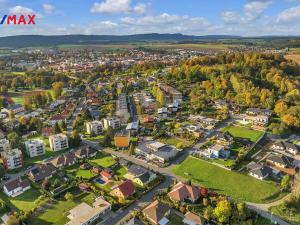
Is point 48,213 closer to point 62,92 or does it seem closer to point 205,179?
point 205,179

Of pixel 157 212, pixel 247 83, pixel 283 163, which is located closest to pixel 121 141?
pixel 157 212

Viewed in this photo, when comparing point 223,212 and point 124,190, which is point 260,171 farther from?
point 124,190

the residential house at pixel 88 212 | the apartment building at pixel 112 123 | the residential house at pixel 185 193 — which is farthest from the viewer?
the apartment building at pixel 112 123

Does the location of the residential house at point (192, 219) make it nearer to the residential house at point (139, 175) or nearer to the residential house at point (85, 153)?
the residential house at point (139, 175)

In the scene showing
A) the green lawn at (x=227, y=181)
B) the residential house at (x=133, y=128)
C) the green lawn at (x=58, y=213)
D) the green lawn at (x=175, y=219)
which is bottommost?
the green lawn at (x=58, y=213)

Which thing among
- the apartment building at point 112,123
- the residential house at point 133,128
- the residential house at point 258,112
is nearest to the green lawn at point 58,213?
the residential house at point 133,128

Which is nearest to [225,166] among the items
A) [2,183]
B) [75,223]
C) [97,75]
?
[75,223]
